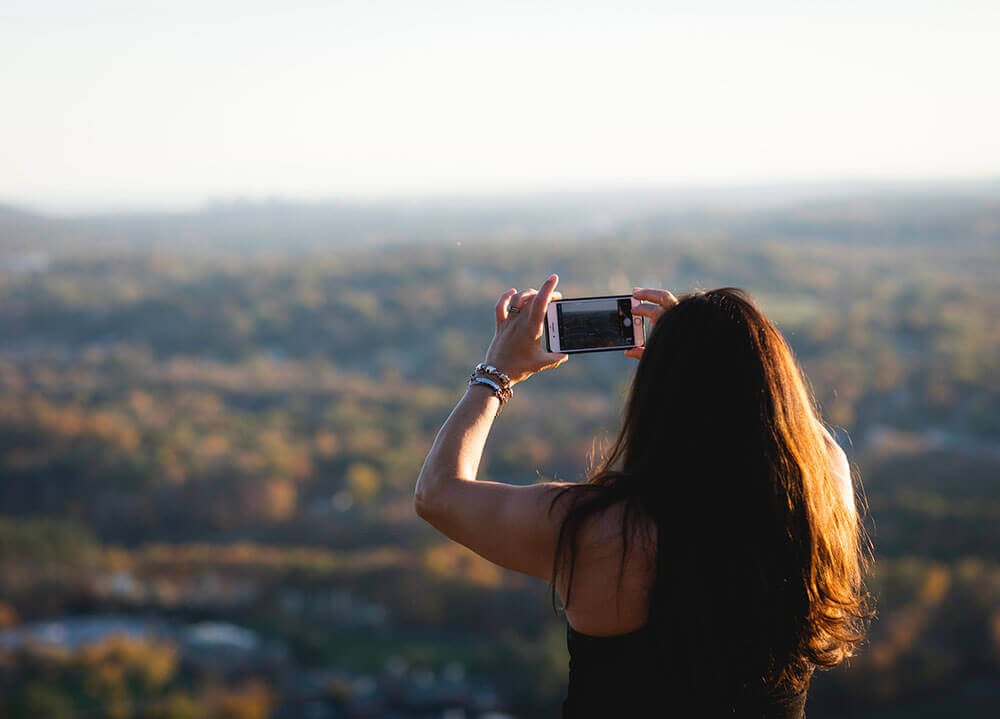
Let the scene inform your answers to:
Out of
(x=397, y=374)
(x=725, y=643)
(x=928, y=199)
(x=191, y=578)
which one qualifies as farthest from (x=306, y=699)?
(x=928, y=199)

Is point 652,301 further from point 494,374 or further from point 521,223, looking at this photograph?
point 521,223

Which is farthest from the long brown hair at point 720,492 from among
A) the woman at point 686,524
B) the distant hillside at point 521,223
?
the distant hillside at point 521,223

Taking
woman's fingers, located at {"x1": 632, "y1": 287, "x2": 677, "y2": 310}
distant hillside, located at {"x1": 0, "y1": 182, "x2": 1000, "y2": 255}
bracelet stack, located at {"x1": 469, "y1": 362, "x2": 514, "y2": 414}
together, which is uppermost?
distant hillside, located at {"x1": 0, "y1": 182, "x2": 1000, "y2": 255}

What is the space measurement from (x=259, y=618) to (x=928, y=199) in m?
78.9

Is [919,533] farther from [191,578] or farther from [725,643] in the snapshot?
[725,643]

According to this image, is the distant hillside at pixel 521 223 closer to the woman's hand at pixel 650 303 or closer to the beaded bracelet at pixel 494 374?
the woman's hand at pixel 650 303

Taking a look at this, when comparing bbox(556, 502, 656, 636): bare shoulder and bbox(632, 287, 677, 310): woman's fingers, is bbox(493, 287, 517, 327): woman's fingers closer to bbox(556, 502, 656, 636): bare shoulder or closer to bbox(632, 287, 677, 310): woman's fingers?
bbox(632, 287, 677, 310): woman's fingers

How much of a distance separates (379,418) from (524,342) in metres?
38.0

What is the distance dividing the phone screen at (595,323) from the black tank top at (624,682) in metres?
0.48

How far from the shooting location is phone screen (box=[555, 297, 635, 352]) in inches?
63.4

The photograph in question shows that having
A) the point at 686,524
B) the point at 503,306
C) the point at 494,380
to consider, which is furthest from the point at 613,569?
the point at 503,306

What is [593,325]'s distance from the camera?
5.35 feet

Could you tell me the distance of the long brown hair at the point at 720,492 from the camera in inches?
51.4

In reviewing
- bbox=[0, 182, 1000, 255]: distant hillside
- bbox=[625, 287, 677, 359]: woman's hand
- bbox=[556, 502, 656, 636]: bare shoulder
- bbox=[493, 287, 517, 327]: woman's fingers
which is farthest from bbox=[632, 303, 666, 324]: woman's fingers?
bbox=[0, 182, 1000, 255]: distant hillside
